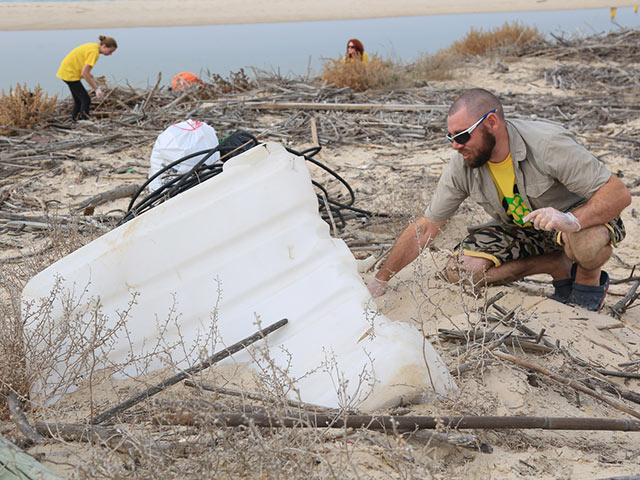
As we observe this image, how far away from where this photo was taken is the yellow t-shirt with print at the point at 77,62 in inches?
358

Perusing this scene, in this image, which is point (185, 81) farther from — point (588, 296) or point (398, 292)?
point (588, 296)

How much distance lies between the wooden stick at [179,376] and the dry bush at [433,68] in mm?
9221

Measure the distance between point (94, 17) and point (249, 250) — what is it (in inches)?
1520

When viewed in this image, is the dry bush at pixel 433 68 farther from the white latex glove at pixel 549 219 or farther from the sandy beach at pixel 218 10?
the sandy beach at pixel 218 10

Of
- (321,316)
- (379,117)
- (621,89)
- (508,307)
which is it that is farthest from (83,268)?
(621,89)

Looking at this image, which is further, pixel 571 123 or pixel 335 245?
pixel 571 123

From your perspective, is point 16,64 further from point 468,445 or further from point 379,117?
point 468,445

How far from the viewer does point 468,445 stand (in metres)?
2.26

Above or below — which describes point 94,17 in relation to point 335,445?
above

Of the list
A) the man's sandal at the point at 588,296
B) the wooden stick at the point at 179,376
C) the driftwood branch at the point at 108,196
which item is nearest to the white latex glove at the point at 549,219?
the man's sandal at the point at 588,296

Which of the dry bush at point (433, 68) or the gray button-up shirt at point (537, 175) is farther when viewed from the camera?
the dry bush at point (433, 68)

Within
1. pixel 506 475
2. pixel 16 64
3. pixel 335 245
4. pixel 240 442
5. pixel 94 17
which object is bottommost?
pixel 506 475

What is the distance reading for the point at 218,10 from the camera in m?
39.5

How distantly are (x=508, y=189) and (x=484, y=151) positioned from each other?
0.34 m
